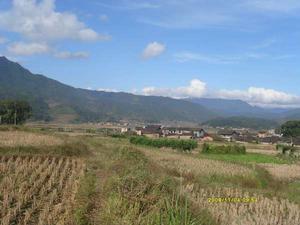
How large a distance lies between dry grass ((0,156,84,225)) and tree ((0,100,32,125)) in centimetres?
7422

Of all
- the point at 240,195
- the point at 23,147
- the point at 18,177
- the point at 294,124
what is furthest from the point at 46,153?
the point at 294,124

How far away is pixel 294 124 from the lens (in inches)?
4985

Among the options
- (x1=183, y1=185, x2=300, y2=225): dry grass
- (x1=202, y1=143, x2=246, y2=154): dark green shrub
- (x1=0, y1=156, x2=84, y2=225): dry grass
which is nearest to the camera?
(x1=0, y1=156, x2=84, y2=225): dry grass

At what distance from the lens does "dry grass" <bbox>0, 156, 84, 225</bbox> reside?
1024 cm

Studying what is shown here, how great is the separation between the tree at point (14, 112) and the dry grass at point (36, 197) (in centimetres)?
7422

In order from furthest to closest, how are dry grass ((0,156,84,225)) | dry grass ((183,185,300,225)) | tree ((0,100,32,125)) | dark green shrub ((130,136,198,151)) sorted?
tree ((0,100,32,125)), dark green shrub ((130,136,198,151)), dry grass ((183,185,300,225)), dry grass ((0,156,84,225))

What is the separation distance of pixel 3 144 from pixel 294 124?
108246mm

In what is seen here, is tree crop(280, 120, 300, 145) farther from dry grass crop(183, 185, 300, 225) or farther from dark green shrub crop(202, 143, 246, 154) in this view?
dry grass crop(183, 185, 300, 225)

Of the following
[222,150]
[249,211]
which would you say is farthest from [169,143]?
[249,211]

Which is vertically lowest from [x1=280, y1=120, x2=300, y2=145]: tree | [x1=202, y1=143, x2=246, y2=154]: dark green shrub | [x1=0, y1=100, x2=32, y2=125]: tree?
[x1=202, y1=143, x2=246, y2=154]: dark green shrub

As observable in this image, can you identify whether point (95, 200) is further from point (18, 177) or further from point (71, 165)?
point (71, 165)

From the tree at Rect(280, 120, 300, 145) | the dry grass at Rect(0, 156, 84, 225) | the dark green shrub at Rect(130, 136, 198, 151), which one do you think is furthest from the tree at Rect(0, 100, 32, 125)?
the dry grass at Rect(0, 156, 84, 225)

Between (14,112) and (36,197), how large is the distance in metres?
83.4

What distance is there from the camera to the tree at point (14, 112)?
91.2 meters
